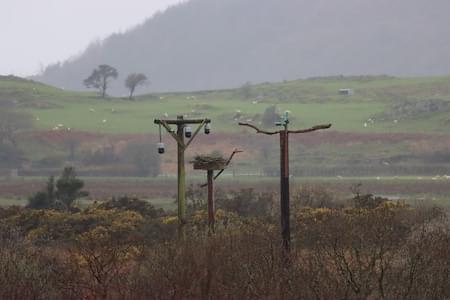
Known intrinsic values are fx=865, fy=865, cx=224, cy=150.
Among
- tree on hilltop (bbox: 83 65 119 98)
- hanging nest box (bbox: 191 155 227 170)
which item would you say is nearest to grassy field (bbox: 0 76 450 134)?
tree on hilltop (bbox: 83 65 119 98)

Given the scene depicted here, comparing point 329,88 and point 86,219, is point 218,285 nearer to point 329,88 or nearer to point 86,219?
point 86,219

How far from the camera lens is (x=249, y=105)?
138250 mm

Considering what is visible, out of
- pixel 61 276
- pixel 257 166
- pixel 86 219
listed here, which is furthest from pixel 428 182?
pixel 61 276

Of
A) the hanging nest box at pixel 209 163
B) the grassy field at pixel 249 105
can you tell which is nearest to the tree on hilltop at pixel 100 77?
the grassy field at pixel 249 105

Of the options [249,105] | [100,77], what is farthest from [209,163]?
[100,77]

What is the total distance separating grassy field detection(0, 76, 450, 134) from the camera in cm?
11606

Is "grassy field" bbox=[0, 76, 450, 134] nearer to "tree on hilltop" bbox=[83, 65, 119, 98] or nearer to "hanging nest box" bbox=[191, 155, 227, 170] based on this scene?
"tree on hilltop" bbox=[83, 65, 119, 98]

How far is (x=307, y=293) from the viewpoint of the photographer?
46.6 feet

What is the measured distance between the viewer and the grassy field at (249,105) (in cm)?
11606

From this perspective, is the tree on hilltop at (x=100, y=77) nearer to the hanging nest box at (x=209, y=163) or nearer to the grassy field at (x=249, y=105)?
the grassy field at (x=249, y=105)

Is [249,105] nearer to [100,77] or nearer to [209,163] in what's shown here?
[100,77]

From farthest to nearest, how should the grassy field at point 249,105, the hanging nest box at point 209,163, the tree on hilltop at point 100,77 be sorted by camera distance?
1. the tree on hilltop at point 100,77
2. the grassy field at point 249,105
3. the hanging nest box at point 209,163

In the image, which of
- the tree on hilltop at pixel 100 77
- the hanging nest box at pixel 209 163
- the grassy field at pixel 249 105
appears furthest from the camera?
the tree on hilltop at pixel 100 77

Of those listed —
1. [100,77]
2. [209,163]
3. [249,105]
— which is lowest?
[209,163]
